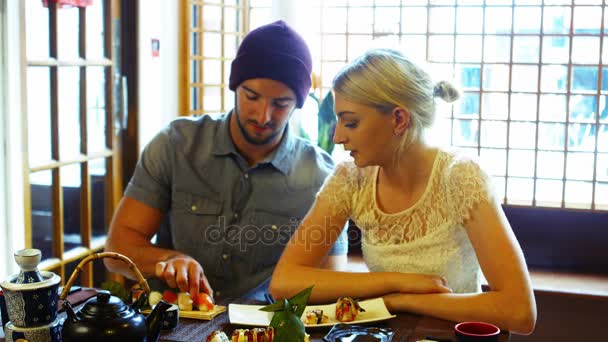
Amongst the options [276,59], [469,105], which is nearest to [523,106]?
[469,105]

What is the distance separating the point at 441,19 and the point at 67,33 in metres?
1.63

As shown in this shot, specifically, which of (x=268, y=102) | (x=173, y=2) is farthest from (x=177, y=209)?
(x=173, y=2)

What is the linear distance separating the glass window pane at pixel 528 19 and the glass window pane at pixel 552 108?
0.30 metres

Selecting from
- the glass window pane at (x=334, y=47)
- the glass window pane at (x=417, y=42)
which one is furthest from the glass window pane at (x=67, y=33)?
the glass window pane at (x=417, y=42)

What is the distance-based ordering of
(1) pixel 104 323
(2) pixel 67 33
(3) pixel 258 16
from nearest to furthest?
(1) pixel 104 323 < (2) pixel 67 33 < (3) pixel 258 16

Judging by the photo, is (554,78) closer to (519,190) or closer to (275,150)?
(519,190)

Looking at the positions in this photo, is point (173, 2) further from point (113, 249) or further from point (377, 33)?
point (113, 249)

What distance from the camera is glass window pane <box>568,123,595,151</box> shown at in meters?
3.45

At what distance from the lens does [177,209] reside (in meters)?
2.45

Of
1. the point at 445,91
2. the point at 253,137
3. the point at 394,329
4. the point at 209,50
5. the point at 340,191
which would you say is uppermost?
the point at 209,50

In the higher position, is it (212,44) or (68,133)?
(212,44)

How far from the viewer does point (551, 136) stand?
352cm

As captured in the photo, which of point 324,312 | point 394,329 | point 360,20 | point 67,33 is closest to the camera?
point 394,329

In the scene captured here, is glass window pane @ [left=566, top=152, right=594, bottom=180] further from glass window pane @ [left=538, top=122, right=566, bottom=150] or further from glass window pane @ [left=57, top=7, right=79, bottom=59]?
glass window pane @ [left=57, top=7, right=79, bottom=59]
